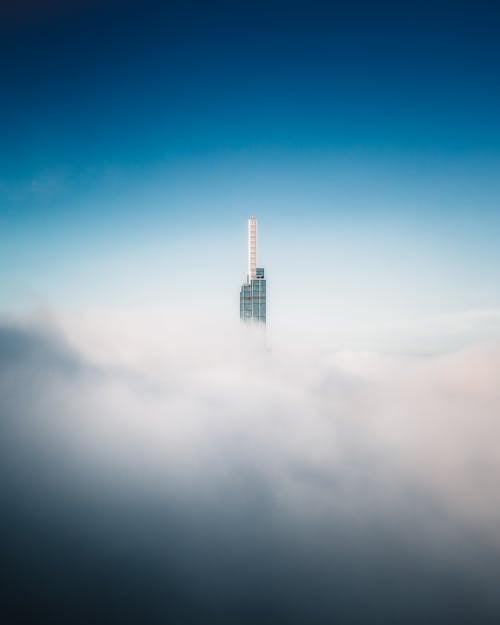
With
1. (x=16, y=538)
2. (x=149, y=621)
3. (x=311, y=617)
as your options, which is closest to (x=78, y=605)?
(x=149, y=621)

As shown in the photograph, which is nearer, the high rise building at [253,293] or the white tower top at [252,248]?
the white tower top at [252,248]

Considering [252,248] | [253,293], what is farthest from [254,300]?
[252,248]

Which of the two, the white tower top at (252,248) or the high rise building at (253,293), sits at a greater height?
the white tower top at (252,248)

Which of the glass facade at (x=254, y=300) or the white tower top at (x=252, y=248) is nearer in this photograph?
the white tower top at (x=252, y=248)

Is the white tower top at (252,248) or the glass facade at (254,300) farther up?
the white tower top at (252,248)

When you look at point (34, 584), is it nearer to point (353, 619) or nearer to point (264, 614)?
point (264, 614)

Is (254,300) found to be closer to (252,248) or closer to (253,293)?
(253,293)
